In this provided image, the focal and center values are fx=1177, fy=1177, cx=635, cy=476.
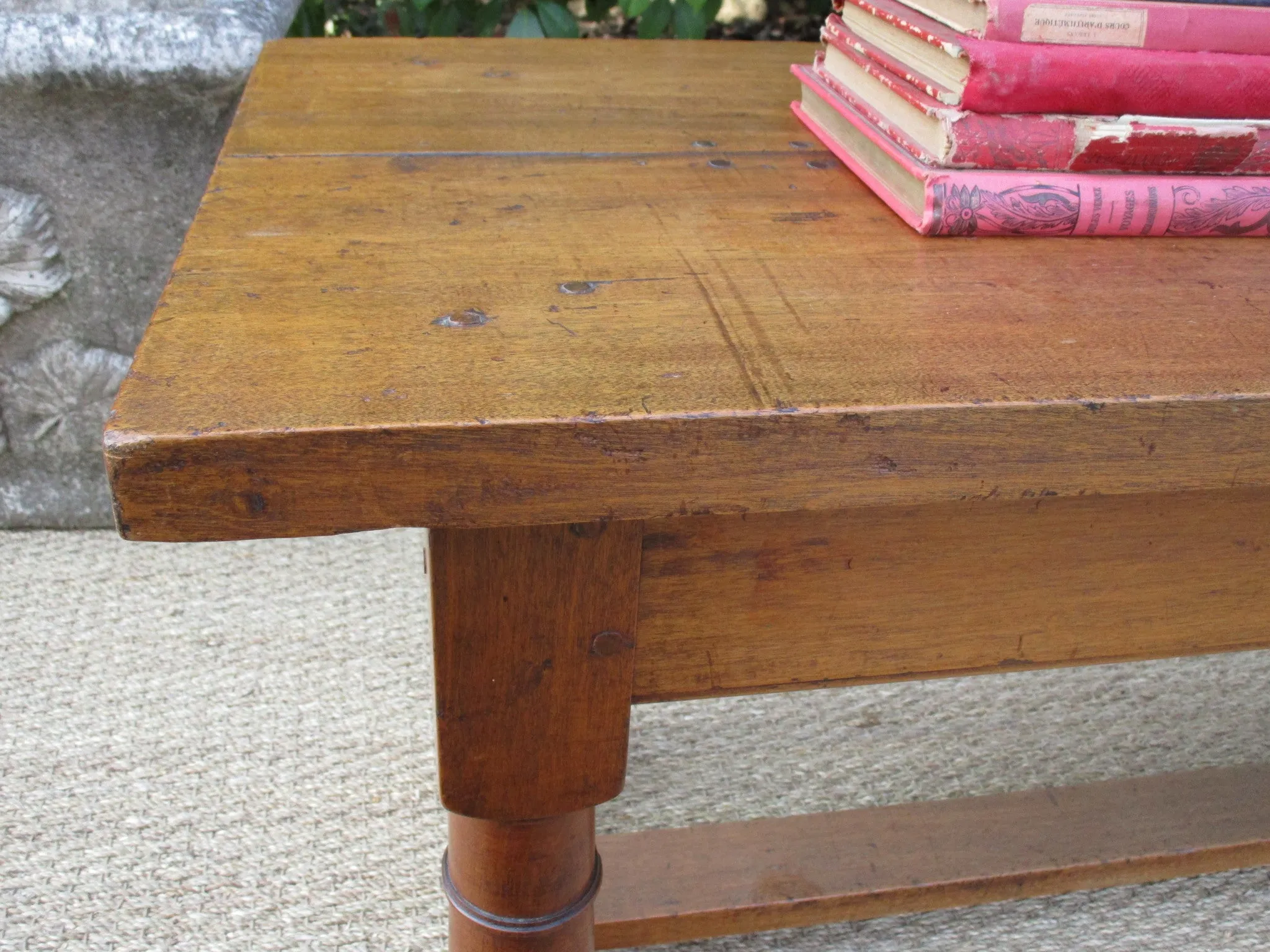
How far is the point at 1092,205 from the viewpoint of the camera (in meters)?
0.62

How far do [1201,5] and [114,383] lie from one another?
1.11 m

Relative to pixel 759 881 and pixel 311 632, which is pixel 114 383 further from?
pixel 759 881

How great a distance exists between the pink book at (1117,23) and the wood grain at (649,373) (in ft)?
0.37

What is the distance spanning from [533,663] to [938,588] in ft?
0.62

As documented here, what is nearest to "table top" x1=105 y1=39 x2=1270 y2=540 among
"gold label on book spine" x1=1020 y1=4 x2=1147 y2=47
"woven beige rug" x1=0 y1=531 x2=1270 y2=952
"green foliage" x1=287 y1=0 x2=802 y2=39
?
"gold label on book spine" x1=1020 y1=4 x2=1147 y2=47

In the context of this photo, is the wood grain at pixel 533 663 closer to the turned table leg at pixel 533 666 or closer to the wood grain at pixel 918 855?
the turned table leg at pixel 533 666

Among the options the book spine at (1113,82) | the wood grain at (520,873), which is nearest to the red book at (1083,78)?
the book spine at (1113,82)

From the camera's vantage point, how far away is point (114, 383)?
130cm

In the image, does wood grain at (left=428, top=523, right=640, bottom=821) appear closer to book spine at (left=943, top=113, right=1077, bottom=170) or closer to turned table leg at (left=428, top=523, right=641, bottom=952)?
turned table leg at (left=428, top=523, right=641, bottom=952)

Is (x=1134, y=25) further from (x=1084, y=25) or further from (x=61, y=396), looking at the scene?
(x=61, y=396)

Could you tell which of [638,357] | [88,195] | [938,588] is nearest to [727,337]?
[638,357]

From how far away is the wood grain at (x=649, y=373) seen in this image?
0.41m

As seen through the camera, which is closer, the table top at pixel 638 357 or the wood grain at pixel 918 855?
the table top at pixel 638 357

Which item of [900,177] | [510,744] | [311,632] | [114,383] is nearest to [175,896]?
[311,632]
